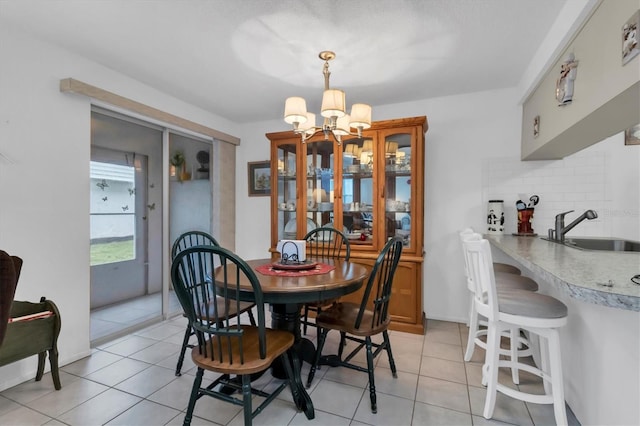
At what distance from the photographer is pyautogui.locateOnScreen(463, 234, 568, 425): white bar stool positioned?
149 centimetres

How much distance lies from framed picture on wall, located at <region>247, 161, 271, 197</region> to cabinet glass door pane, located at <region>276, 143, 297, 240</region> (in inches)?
19.6

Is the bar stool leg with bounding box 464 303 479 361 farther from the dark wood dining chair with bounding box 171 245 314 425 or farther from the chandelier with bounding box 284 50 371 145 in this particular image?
the chandelier with bounding box 284 50 371 145

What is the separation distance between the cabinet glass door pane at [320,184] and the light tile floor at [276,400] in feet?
4.96

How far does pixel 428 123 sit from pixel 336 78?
1.16 metres

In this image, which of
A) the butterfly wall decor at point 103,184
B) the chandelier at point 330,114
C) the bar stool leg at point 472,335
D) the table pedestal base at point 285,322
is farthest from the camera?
the butterfly wall decor at point 103,184

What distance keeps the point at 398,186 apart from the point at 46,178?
112 inches

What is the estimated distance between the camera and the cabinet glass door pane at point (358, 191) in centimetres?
318

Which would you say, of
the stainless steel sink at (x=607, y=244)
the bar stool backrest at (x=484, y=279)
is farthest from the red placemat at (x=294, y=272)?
the stainless steel sink at (x=607, y=244)

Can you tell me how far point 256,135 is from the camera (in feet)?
13.5

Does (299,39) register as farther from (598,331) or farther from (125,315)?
(125,315)

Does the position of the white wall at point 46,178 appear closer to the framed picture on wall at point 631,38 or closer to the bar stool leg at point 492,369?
the bar stool leg at point 492,369

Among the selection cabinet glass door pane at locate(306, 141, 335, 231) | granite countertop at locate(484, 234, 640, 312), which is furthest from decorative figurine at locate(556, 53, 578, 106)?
cabinet glass door pane at locate(306, 141, 335, 231)

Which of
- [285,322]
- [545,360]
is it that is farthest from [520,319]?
[285,322]

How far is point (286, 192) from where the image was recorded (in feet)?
11.8
